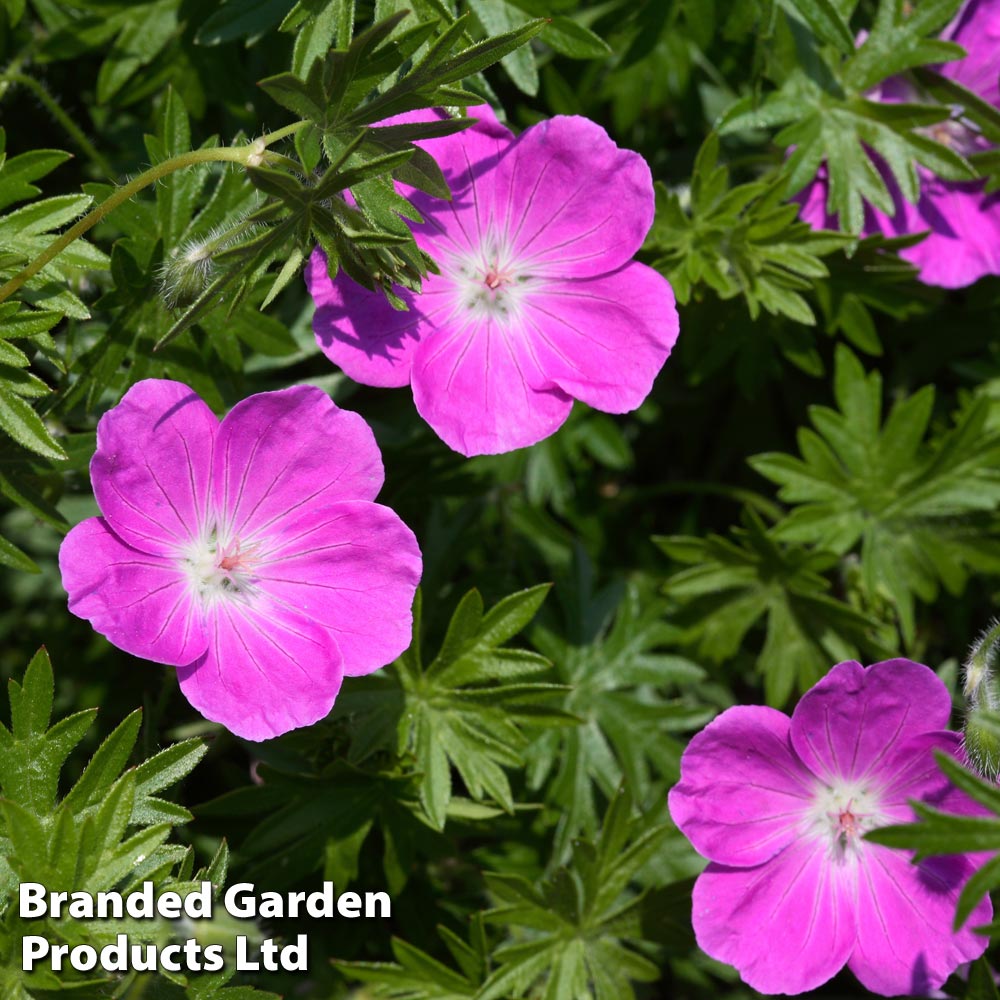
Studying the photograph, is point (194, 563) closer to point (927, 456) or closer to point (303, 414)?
point (303, 414)

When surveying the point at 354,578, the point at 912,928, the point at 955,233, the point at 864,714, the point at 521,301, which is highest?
the point at 955,233

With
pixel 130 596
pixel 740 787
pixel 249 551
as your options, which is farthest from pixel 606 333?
pixel 130 596

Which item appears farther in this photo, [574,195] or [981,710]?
[574,195]

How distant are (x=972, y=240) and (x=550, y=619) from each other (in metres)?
1.35

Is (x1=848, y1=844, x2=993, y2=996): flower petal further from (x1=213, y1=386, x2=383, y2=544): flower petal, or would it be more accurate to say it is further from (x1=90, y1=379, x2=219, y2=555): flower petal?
(x1=90, y1=379, x2=219, y2=555): flower petal

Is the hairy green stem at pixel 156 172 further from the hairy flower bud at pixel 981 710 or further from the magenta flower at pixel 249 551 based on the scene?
the hairy flower bud at pixel 981 710

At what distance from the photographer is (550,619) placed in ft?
9.70

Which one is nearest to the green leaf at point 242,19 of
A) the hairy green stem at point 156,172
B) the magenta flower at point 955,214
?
the hairy green stem at point 156,172

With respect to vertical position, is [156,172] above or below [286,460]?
above

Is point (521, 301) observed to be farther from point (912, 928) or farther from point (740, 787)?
point (912, 928)

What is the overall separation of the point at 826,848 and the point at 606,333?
3.55ft

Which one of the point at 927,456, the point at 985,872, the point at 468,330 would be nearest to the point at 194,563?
the point at 468,330

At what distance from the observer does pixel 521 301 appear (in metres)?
2.36

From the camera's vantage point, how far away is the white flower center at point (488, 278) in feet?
7.59
